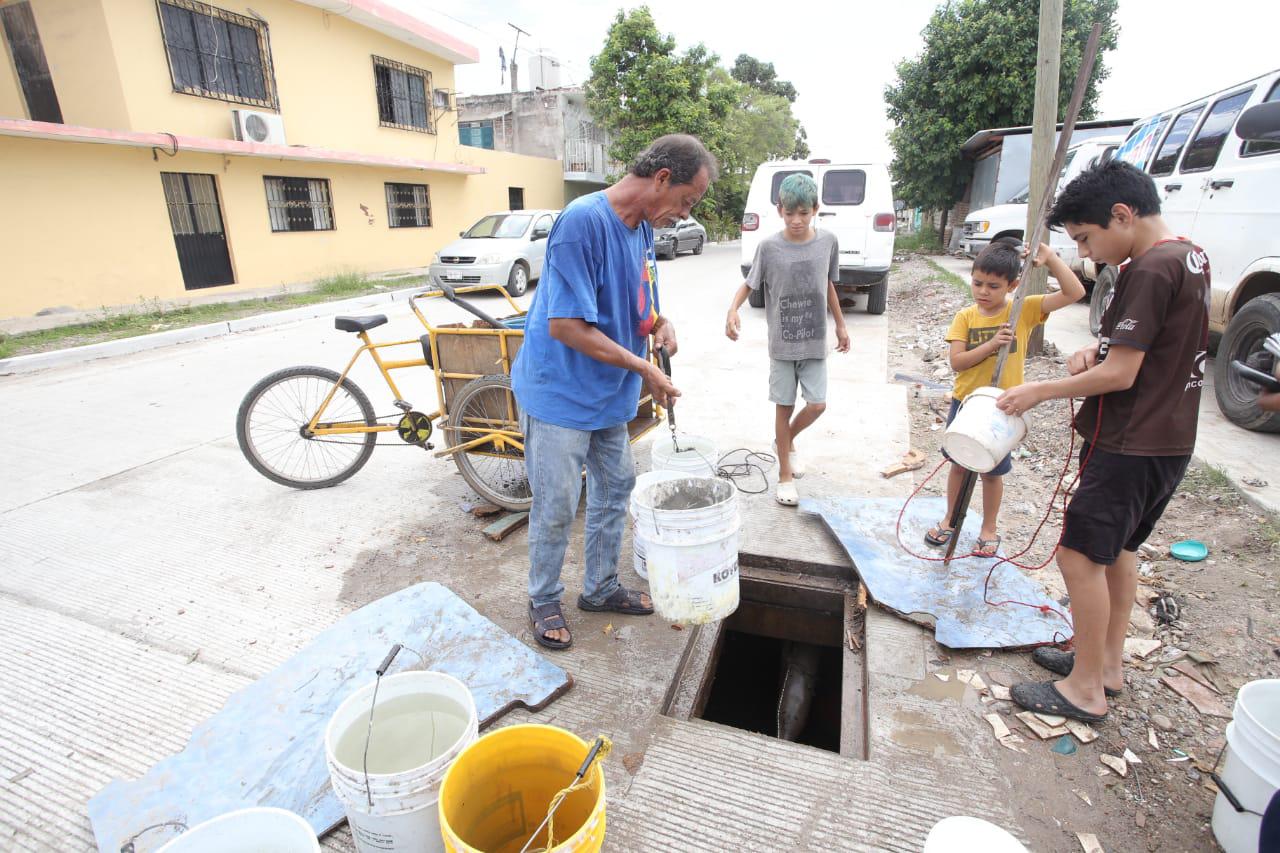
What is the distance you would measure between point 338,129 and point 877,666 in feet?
55.3

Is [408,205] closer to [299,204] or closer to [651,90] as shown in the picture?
[299,204]

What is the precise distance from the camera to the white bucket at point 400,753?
5.20 feet

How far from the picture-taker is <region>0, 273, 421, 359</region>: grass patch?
29.3 feet

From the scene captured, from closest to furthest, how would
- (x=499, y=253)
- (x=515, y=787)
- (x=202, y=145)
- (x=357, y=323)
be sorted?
(x=515, y=787), (x=357, y=323), (x=202, y=145), (x=499, y=253)

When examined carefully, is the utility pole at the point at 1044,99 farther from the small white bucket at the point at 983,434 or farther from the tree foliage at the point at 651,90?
the tree foliage at the point at 651,90

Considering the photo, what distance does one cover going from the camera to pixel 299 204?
47.3 feet

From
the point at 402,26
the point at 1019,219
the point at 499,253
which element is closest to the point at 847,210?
the point at 1019,219

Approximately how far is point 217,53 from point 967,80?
1742 centimetres

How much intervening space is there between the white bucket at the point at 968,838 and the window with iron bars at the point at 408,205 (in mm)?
17997

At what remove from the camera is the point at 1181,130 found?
614 cm

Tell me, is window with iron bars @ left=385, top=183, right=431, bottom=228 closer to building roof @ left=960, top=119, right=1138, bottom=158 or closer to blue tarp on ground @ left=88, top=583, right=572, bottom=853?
building roof @ left=960, top=119, right=1138, bottom=158

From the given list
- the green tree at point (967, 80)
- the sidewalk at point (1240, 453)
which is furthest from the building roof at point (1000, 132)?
the sidewalk at point (1240, 453)

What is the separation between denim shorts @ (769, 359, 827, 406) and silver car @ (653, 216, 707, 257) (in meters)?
16.3

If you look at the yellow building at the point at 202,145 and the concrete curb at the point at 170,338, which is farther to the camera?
the yellow building at the point at 202,145
